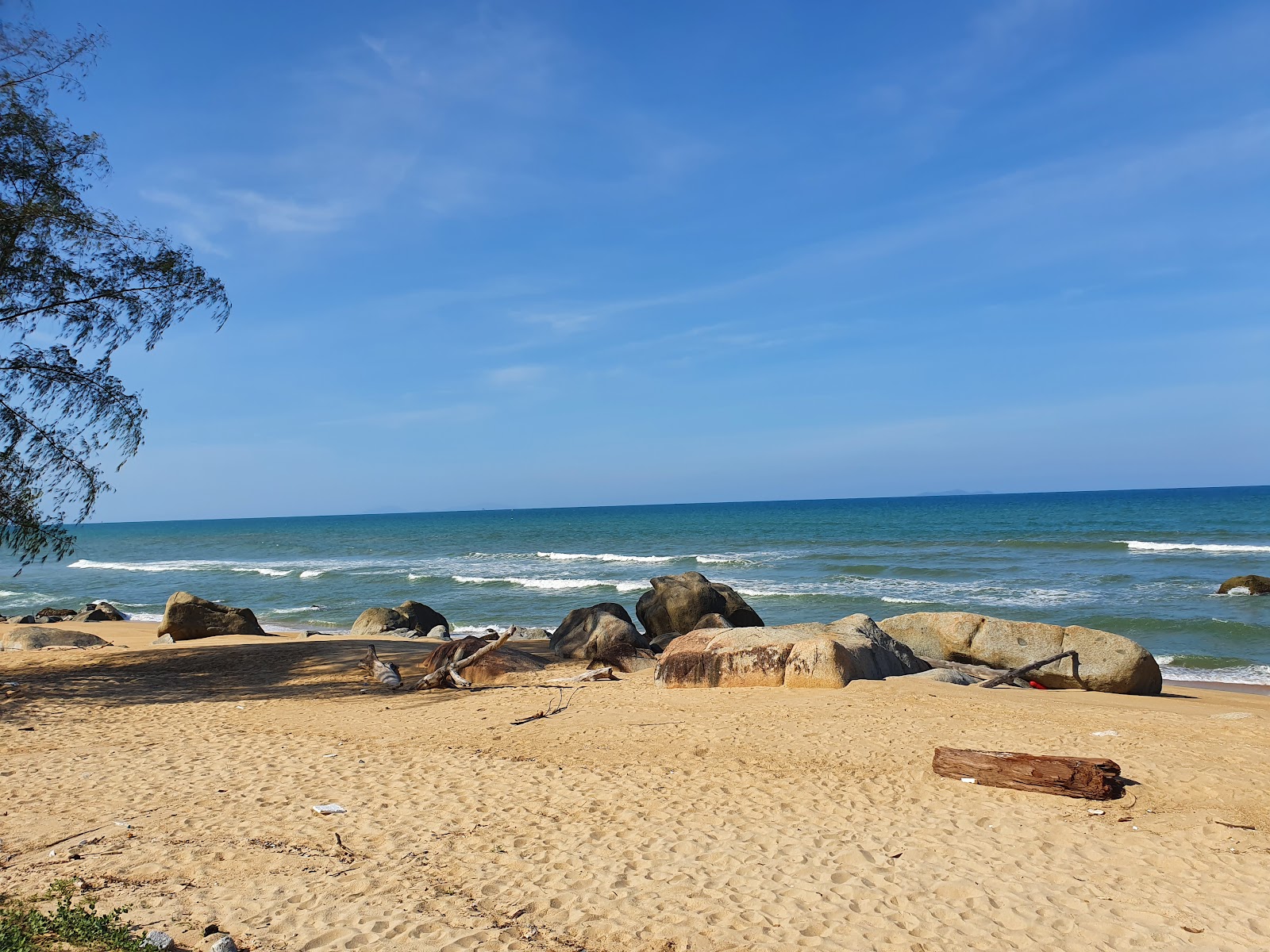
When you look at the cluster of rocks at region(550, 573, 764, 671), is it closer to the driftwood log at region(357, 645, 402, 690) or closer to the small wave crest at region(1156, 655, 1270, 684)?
the driftwood log at region(357, 645, 402, 690)

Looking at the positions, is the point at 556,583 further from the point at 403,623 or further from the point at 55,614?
the point at 55,614

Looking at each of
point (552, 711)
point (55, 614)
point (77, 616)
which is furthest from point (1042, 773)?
point (55, 614)

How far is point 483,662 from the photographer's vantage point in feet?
48.9

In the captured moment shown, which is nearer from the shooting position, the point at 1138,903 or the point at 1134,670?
the point at 1138,903

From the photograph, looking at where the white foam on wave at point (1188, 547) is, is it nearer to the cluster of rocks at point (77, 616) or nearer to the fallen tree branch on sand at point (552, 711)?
the fallen tree branch on sand at point (552, 711)

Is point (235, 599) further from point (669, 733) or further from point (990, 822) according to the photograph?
point (990, 822)

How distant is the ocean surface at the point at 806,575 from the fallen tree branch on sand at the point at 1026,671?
492cm

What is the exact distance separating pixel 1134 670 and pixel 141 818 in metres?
14.6

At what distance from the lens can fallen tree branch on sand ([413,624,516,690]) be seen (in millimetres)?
14000

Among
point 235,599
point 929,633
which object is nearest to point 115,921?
point 929,633

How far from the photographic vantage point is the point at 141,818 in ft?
24.1

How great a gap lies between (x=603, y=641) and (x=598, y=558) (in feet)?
116

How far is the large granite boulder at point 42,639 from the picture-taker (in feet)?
58.9

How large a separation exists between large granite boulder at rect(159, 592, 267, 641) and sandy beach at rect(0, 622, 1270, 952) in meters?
8.27
